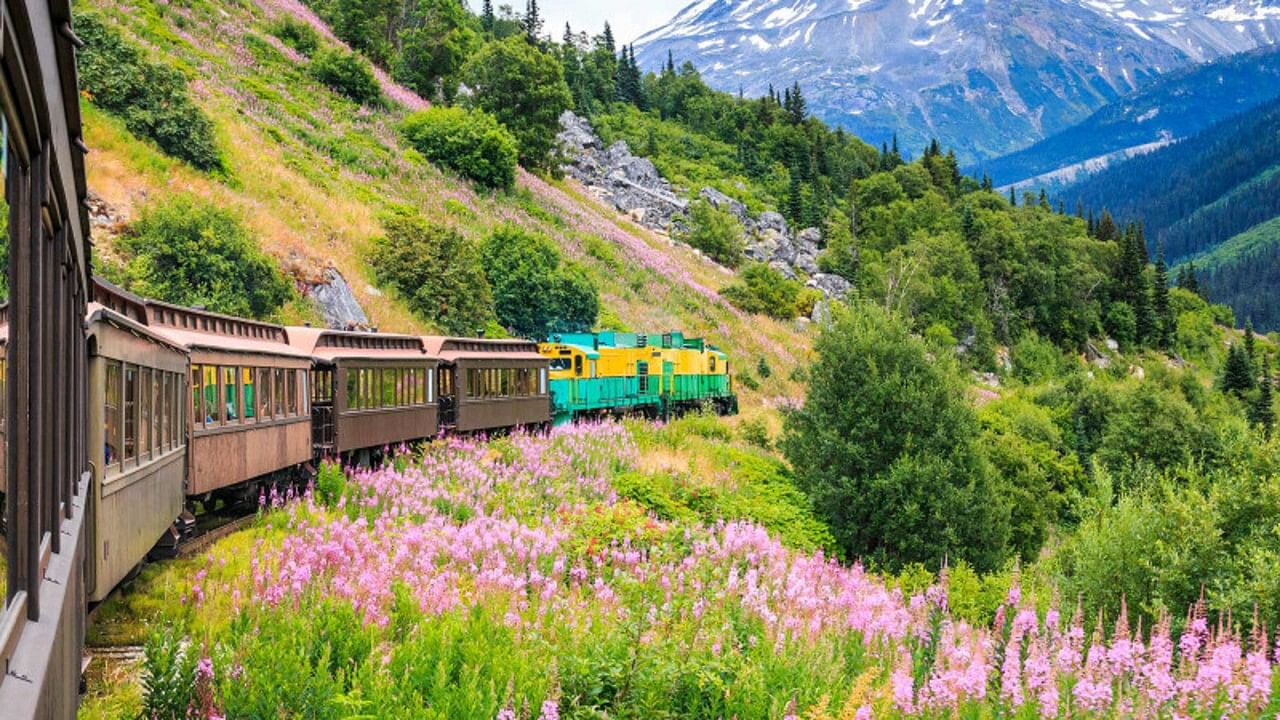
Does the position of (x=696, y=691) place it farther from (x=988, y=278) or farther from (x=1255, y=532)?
(x=988, y=278)

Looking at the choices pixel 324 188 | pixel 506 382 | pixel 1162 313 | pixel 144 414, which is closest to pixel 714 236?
pixel 324 188

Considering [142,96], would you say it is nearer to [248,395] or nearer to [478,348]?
[478,348]

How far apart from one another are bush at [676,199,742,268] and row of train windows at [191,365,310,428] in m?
58.7

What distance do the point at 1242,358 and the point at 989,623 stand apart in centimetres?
8163

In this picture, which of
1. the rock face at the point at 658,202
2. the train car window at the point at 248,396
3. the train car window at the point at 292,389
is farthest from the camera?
the rock face at the point at 658,202

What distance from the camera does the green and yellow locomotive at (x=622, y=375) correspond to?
31.1 metres

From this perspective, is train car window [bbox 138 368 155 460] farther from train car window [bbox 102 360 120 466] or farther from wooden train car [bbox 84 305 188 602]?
train car window [bbox 102 360 120 466]

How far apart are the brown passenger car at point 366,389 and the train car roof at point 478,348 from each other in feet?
3.23

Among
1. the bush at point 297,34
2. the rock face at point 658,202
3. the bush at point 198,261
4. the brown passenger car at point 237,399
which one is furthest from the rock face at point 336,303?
the rock face at point 658,202

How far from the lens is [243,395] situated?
13.8 metres

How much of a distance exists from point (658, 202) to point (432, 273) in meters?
46.9

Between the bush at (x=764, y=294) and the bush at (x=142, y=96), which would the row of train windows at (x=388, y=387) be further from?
the bush at (x=764, y=294)

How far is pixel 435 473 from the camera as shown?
16.2 metres

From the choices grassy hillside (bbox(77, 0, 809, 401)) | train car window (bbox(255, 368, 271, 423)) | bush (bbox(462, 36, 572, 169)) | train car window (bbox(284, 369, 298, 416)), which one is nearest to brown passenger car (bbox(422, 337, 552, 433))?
grassy hillside (bbox(77, 0, 809, 401))
